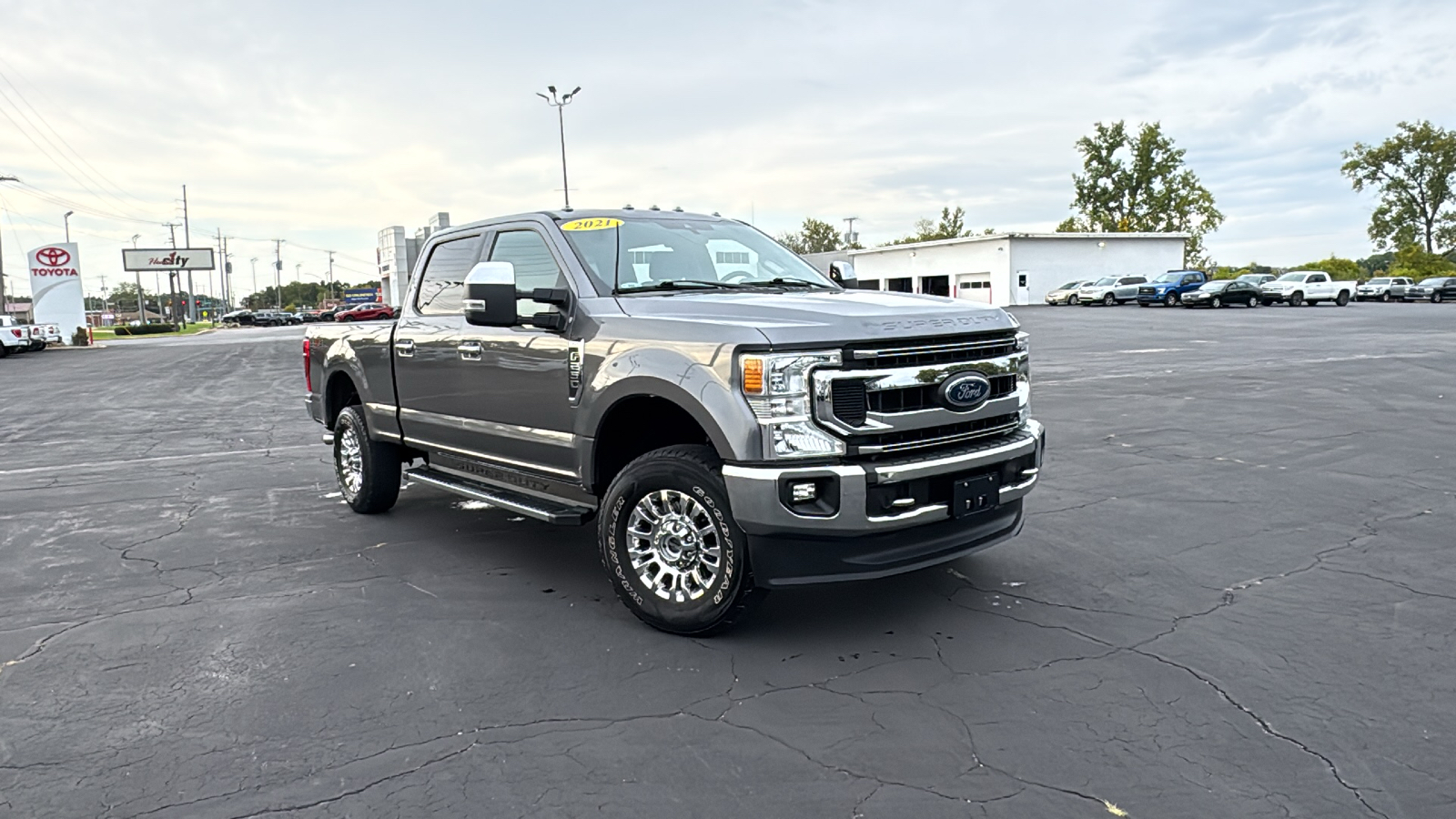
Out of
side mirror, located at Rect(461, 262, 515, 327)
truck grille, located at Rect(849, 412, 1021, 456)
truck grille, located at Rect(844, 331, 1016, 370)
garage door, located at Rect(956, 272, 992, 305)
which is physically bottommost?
truck grille, located at Rect(849, 412, 1021, 456)

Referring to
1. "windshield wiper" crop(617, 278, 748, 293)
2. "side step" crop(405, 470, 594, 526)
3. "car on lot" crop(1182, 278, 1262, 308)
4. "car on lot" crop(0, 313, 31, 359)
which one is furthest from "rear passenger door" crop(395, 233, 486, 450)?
"car on lot" crop(1182, 278, 1262, 308)

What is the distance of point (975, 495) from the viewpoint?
4422 millimetres

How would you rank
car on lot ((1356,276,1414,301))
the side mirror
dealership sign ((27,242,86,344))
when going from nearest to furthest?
the side mirror
dealership sign ((27,242,86,344))
car on lot ((1356,276,1414,301))

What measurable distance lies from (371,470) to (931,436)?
13.7ft

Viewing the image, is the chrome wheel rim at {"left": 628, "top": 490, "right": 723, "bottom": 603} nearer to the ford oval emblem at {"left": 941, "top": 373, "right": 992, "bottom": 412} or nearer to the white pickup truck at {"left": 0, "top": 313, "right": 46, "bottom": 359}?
the ford oval emblem at {"left": 941, "top": 373, "right": 992, "bottom": 412}

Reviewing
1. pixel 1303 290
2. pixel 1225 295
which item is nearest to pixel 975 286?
pixel 1225 295

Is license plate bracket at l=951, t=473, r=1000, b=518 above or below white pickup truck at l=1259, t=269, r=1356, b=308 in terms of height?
below

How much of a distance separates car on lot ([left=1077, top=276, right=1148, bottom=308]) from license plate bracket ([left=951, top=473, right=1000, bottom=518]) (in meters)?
50.8

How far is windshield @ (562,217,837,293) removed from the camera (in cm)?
Answer: 525

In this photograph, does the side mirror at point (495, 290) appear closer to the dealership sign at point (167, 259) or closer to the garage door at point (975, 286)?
the garage door at point (975, 286)

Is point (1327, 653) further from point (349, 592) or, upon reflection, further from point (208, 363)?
point (208, 363)

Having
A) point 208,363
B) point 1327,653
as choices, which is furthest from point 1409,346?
point 208,363


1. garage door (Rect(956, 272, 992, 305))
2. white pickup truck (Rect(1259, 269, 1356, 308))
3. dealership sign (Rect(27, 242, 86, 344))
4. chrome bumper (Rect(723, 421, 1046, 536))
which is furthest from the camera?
garage door (Rect(956, 272, 992, 305))

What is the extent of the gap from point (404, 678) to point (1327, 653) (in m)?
3.81
